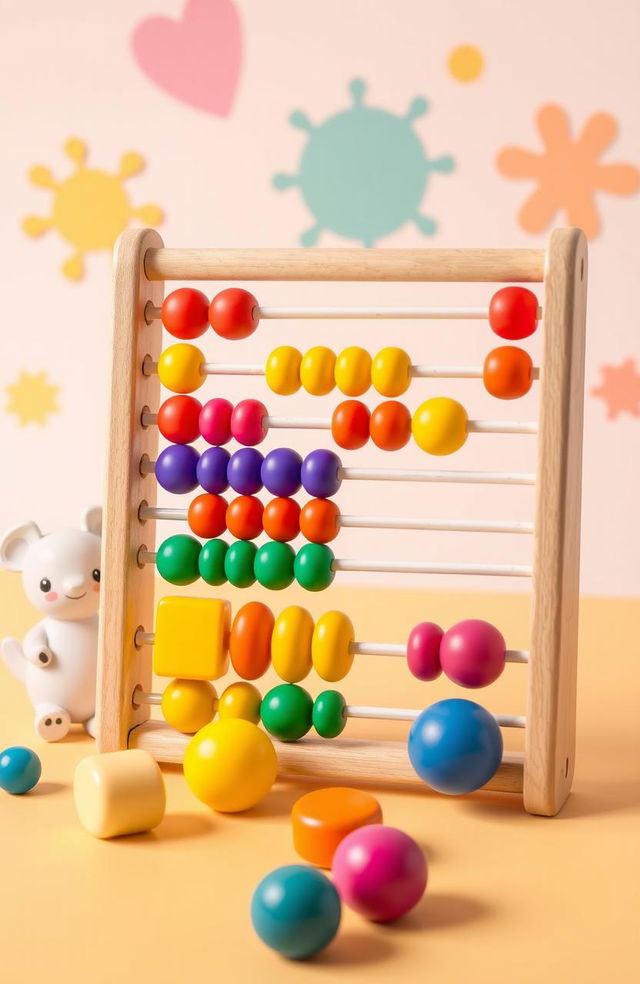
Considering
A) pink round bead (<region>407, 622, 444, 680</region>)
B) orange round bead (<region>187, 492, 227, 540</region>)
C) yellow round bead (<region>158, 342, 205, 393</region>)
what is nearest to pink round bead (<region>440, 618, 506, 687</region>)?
pink round bead (<region>407, 622, 444, 680</region>)

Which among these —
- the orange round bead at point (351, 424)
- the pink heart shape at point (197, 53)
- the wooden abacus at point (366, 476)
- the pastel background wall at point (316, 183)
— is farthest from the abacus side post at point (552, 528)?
the pink heart shape at point (197, 53)

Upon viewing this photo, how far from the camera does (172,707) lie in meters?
1.54

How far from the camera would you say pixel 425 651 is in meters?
1.45

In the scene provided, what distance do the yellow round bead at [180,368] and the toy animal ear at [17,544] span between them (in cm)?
41

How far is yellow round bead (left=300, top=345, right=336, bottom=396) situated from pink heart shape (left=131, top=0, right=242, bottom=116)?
207cm

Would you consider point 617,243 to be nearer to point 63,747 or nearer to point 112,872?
point 63,747

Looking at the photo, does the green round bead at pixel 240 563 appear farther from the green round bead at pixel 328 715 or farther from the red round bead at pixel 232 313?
the red round bead at pixel 232 313

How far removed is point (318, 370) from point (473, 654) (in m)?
0.42

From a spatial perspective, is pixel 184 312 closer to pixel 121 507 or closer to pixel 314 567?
pixel 121 507

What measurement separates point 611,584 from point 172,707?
2.02 metres

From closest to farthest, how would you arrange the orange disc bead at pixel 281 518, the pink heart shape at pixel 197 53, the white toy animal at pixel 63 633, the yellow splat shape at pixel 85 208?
the orange disc bead at pixel 281 518 → the white toy animal at pixel 63 633 → the pink heart shape at pixel 197 53 → the yellow splat shape at pixel 85 208

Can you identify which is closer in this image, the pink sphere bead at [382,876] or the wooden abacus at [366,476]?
the pink sphere bead at [382,876]

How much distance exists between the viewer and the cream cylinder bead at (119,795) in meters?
1.28

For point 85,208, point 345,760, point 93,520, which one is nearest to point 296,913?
point 345,760
